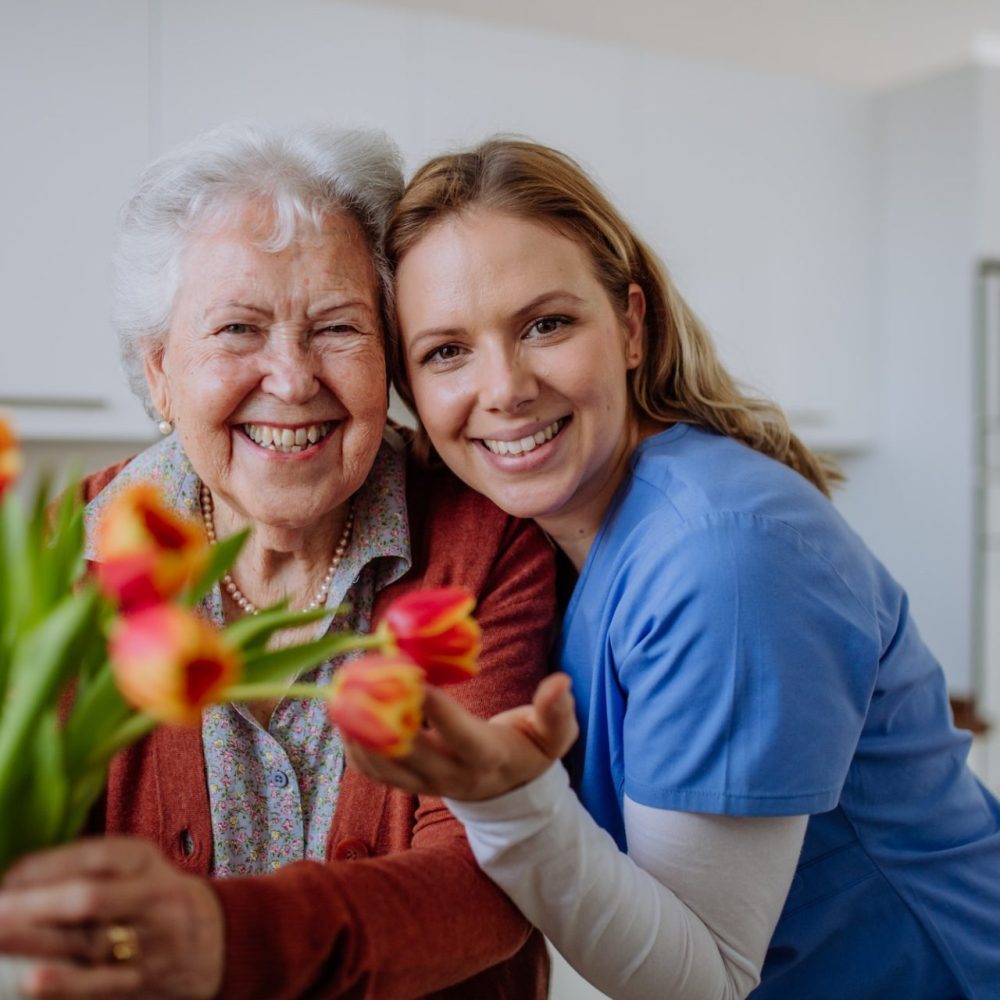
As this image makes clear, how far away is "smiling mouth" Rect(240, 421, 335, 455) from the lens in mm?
1100

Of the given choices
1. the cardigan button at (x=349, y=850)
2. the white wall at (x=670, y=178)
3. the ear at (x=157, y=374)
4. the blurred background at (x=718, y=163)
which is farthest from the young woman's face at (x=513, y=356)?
the blurred background at (x=718, y=163)

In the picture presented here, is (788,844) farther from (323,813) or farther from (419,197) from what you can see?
(419,197)

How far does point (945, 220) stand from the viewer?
11.1 ft

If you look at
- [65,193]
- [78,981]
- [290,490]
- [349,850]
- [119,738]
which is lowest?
[349,850]

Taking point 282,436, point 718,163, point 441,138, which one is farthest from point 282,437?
point 718,163

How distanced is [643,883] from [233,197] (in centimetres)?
72

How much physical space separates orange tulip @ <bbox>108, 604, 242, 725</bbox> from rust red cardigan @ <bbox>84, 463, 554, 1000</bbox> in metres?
0.24

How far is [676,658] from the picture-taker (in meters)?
0.97

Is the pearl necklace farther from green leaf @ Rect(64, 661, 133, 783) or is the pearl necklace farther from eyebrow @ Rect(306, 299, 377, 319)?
green leaf @ Rect(64, 661, 133, 783)

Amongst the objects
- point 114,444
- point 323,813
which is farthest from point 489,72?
point 323,813

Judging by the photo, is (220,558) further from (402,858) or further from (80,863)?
(402,858)

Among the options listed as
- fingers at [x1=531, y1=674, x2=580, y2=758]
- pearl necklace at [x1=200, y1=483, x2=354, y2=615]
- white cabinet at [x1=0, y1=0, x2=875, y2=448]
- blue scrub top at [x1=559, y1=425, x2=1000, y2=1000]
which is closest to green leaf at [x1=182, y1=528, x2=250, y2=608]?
fingers at [x1=531, y1=674, x2=580, y2=758]

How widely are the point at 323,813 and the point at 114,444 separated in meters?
1.97

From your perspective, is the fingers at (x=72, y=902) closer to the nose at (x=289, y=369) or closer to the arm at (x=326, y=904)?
the arm at (x=326, y=904)
